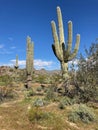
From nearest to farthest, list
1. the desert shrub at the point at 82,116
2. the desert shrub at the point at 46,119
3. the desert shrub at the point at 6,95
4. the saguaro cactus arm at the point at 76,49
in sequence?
the desert shrub at the point at 46,119
the desert shrub at the point at 82,116
the desert shrub at the point at 6,95
the saguaro cactus arm at the point at 76,49

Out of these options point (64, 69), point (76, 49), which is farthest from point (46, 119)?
point (76, 49)

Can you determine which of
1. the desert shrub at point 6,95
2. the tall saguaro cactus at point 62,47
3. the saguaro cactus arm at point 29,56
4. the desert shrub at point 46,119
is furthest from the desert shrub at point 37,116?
the saguaro cactus arm at point 29,56

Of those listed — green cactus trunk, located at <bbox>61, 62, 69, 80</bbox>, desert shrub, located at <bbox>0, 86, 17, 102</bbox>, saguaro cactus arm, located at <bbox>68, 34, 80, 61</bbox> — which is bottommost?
desert shrub, located at <bbox>0, 86, 17, 102</bbox>

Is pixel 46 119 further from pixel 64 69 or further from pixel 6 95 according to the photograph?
pixel 64 69

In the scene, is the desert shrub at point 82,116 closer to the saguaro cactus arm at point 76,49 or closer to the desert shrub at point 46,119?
the desert shrub at point 46,119

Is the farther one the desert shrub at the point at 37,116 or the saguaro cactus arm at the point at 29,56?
the saguaro cactus arm at the point at 29,56

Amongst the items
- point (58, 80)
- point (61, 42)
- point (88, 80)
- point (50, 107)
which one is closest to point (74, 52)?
point (61, 42)

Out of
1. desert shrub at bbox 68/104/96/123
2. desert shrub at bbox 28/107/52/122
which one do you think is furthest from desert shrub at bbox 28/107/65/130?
desert shrub at bbox 68/104/96/123

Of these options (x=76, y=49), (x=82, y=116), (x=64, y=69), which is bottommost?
(x=82, y=116)

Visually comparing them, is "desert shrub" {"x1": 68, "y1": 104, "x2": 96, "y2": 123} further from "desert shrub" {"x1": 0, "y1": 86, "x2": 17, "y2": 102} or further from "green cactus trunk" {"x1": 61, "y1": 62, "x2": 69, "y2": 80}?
"green cactus trunk" {"x1": 61, "y1": 62, "x2": 69, "y2": 80}

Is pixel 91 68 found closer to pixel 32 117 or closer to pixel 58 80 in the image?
pixel 58 80

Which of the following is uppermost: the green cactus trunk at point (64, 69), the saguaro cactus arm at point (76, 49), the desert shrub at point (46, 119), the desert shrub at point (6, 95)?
the saguaro cactus arm at point (76, 49)

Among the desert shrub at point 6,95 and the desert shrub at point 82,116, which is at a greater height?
the desert shrub at point 6,95

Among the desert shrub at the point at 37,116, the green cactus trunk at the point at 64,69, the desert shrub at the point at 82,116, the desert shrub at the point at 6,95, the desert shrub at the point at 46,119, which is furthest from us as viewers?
the green cactus trunk at the point at 64,69
